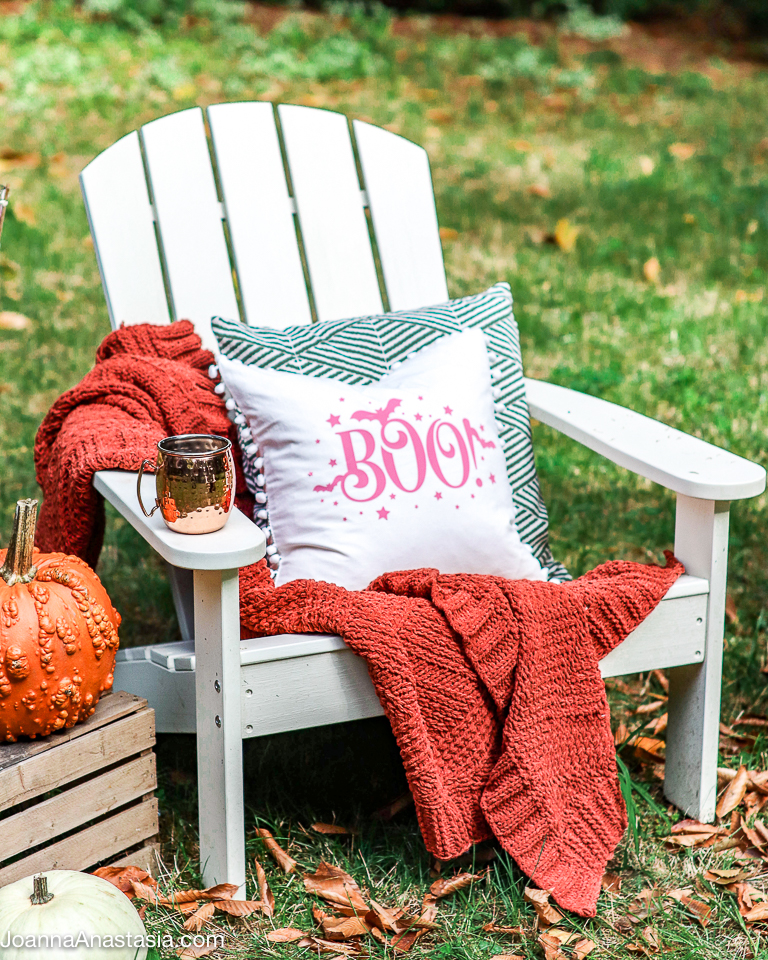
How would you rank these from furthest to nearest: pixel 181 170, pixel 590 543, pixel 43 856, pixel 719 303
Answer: pixel 719 303, pixel 590 543, pixel 181 170, pixel 43 856

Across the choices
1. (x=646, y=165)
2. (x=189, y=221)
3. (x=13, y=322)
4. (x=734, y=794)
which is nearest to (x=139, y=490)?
(x=189, y=221)

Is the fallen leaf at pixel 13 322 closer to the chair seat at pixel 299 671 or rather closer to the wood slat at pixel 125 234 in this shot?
the wood slat at pixel 125 234

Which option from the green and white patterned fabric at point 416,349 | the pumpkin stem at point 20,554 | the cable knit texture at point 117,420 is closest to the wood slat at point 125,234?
the cable knit texture at point 117,420

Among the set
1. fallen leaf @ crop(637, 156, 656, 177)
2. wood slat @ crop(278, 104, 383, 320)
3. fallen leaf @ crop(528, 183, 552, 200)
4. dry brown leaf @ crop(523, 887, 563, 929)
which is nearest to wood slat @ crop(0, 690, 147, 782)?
dry brown leaf @ crop(523, 887, 563, 929)

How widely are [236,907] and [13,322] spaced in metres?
2.65

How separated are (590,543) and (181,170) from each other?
136 cm

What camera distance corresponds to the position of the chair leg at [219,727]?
1.63 meters

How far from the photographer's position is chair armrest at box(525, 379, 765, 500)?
187 cm

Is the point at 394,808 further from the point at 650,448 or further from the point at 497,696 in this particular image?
→ the point at 650,448

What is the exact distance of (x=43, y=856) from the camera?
5.47ft

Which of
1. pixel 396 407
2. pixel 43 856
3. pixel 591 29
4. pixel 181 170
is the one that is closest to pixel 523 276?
pixel 181 170

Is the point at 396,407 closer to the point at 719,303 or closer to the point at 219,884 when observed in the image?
the point at 219,884

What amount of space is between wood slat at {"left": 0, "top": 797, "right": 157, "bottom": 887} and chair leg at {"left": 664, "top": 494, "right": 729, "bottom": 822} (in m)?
0.96

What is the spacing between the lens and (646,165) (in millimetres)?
5520
